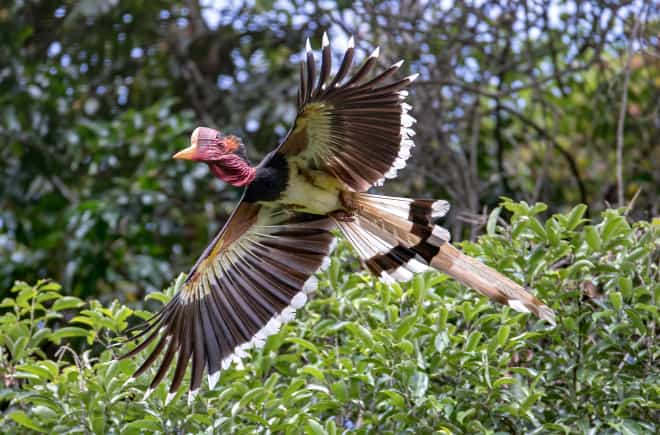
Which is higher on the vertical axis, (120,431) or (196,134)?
(196,134)

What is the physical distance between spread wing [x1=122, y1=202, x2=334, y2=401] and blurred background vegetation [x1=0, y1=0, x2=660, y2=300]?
5.10 feet

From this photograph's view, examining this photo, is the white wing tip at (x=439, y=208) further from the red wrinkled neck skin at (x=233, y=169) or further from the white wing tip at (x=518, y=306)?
the red wrinkled neck skin at (x=233, y=169)

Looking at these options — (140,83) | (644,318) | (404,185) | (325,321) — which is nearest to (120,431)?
(325,321)

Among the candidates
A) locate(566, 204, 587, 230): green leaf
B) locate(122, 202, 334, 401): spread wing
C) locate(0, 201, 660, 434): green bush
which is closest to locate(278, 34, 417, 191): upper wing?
locate(122, 202, 334, 401): spread wing

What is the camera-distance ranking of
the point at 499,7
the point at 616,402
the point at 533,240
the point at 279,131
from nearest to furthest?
the point at 616,402 → the point at 533,240 → the point at 499,7 → the point at 279,131

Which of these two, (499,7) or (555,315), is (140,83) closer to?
(499,7)

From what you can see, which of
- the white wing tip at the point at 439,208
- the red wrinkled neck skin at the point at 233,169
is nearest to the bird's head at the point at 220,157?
the red wrinkled neck skin at the point at 233,169

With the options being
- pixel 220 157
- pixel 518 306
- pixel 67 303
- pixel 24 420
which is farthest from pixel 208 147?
pixel 518 306

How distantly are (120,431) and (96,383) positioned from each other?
166 millimetres

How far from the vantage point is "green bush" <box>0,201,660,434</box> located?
3035 mm

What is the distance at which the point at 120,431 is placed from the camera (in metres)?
3.07

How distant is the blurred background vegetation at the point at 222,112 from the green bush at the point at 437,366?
1679mm

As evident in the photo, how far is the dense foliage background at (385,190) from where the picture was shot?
3.11 metres

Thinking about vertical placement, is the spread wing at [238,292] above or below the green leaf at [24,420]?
above
